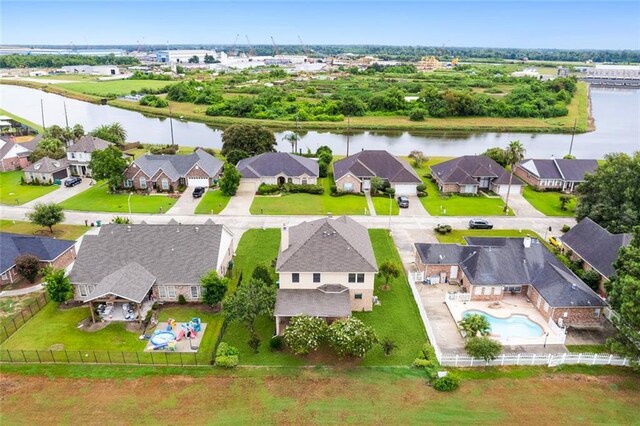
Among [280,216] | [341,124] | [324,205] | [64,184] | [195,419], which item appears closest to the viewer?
[195,419]

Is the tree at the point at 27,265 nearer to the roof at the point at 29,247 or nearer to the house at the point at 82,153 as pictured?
the roof at the point at 29,247

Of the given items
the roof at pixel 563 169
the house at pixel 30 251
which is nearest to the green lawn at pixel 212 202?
the house at pixel 30 251

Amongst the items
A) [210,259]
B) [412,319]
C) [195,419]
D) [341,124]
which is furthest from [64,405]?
[341,124]

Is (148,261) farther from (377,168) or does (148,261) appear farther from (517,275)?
(377,168)

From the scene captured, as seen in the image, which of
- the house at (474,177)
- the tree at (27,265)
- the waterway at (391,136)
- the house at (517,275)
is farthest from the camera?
the waterway at (391,136)

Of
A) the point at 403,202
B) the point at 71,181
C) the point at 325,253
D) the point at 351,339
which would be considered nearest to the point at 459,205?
the point at 403,202

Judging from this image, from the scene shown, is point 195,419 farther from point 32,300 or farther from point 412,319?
point 32,300

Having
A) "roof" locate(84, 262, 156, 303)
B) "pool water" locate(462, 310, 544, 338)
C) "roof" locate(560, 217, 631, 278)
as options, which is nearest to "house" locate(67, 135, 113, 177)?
"roof" locate(84, 262, 156, 303)
